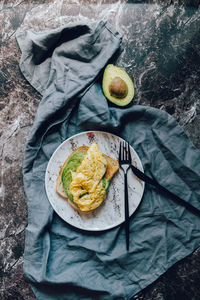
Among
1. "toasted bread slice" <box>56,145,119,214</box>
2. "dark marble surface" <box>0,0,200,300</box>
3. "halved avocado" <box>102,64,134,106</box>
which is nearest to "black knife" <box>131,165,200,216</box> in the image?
"toasted bread slice" <box>56,145,119,214</box>

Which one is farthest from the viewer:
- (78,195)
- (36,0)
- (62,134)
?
(36,0)

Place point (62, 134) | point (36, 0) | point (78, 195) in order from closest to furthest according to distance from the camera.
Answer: point (78, 195) < point (62, 134) < point (36, 0)

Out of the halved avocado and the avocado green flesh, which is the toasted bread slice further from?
the halved avocado

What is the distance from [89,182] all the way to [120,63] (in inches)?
26.8

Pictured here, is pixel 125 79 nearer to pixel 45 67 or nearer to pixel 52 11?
pixel 45 67

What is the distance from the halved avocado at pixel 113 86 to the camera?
1.46 meters

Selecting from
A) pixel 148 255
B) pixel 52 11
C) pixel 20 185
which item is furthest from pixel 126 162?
pixel 52 11

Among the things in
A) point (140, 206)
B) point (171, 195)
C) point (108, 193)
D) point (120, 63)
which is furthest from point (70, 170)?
point (120, 63)

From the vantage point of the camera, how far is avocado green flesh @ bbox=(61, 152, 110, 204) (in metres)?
1.47

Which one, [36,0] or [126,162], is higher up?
[36,0]

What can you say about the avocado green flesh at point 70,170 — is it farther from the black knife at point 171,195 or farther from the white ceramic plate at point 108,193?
the black knife at point 171,195

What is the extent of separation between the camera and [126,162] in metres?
1.48

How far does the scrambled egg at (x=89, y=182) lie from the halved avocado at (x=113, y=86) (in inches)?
11.2

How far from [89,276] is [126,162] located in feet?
2.05
